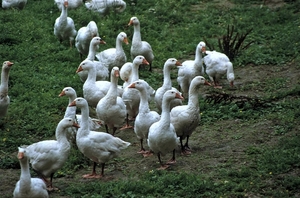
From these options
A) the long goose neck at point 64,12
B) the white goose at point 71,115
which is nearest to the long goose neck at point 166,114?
the white goose at point 71,115

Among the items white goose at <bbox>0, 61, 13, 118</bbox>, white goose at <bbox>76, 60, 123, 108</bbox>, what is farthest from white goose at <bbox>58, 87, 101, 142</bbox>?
white goose at <bbox>0, 61, 13, 118</bbox>

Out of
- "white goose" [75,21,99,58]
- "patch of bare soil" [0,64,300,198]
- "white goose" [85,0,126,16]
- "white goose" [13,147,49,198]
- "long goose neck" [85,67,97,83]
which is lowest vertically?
"patch of bare soil" [0,64,300,198]

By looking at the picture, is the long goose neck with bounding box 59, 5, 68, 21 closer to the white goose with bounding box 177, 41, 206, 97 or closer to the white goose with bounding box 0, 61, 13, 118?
the white goose with bounding box 177, 41, 206, 97

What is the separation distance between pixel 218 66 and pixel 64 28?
4296 mm

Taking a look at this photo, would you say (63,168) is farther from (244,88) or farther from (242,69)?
(242,69)

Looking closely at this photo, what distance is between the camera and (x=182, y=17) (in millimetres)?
18641

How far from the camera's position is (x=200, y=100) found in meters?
13.3

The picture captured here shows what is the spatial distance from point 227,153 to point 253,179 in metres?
1.26

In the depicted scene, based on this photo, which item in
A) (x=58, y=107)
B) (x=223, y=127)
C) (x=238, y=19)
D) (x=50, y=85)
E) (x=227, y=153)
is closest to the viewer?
(x=227, y=153)

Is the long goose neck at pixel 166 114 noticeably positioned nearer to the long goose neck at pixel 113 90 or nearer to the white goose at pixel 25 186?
the long goose neck at pixel 113 90

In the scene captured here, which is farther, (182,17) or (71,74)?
(182,17)

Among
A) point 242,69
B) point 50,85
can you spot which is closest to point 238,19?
point 242,69

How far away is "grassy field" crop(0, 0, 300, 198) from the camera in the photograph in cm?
955

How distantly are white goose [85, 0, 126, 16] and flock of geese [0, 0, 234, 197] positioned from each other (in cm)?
358
